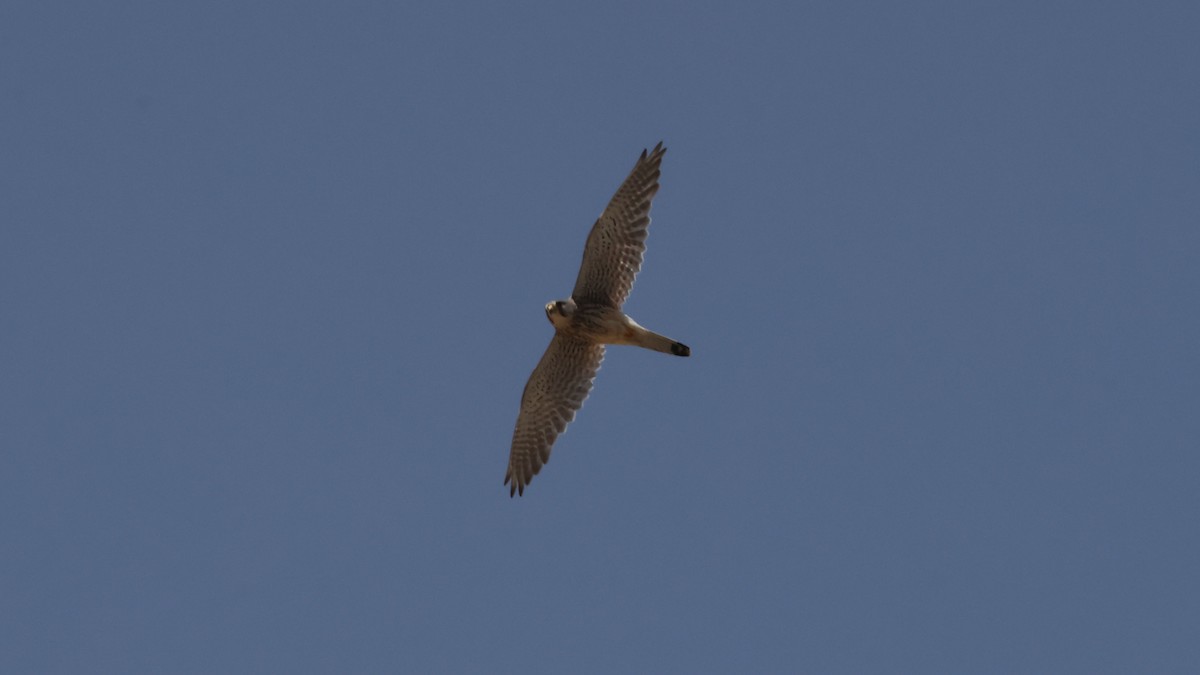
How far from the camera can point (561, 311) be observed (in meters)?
21.6

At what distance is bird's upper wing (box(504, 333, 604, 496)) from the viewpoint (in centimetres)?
2244

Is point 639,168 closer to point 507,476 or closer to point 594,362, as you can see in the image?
point 594,362

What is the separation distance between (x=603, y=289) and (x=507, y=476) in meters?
3.18

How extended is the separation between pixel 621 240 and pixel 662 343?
1.34 metres

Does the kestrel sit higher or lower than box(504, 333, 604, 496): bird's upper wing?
higher

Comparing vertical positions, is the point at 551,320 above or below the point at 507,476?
above

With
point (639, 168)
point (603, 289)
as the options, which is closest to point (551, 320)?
point (603, 289)

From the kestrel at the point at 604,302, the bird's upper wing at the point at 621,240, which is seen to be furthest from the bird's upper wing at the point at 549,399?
the bird's upper wing at the point at 621,240

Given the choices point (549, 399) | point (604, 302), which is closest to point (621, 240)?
point (604, 302)

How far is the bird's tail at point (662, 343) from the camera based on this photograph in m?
21.4

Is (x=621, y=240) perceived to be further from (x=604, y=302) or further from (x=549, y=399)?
(x=549, y=399)

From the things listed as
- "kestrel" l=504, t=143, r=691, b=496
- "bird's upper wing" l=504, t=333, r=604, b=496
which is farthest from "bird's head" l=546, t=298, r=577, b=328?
"bird's upper wing" l=504, t=333, r=604, b=496

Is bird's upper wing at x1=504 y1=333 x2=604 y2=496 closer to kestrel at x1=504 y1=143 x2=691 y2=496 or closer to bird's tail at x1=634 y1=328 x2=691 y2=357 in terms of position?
kestrel at x1=504 y1=143 x2=691 y2=496

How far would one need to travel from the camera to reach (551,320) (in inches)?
863
